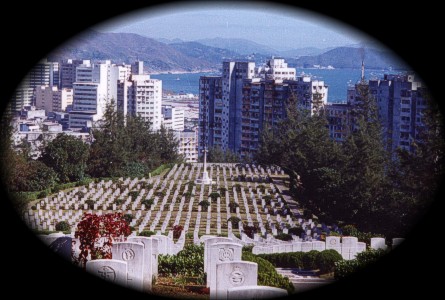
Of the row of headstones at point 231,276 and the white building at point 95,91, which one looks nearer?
the row of headstones at point 231,276

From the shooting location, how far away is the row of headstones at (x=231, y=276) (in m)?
7.56

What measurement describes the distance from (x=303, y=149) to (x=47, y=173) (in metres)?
9.70

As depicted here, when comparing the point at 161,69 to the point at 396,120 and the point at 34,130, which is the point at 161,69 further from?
the point at 396,120

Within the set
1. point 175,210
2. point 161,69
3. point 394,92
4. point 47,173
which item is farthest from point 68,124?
point 161,69

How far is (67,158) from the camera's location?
27.8 m

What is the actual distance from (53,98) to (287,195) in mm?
65779

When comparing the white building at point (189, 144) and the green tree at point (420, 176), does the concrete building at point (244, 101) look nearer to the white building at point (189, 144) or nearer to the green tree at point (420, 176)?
the white building at point (189, 144)

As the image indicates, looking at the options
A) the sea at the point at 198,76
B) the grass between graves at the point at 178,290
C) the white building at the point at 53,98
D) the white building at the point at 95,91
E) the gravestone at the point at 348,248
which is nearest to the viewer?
the grass between graves at the point at 178,290

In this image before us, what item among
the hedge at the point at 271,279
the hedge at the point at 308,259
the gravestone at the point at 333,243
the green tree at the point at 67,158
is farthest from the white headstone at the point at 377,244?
the green tree at the point at 67,158

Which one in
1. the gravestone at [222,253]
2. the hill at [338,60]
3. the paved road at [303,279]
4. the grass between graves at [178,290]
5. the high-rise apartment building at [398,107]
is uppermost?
the hill at [338,60]

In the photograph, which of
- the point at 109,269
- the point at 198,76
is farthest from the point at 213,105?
the point at 198,76

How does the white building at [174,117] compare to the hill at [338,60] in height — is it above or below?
below

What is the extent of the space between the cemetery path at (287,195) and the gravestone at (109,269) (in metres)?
12.3

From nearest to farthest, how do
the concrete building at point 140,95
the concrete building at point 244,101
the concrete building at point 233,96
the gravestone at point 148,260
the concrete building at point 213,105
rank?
1. the gravestone at point 148,260
2. the concrete building at point 244,101
3. the concrete building at point 233,96
4. the concrete building at point 213,105
5. the concrete building at point 140,95
